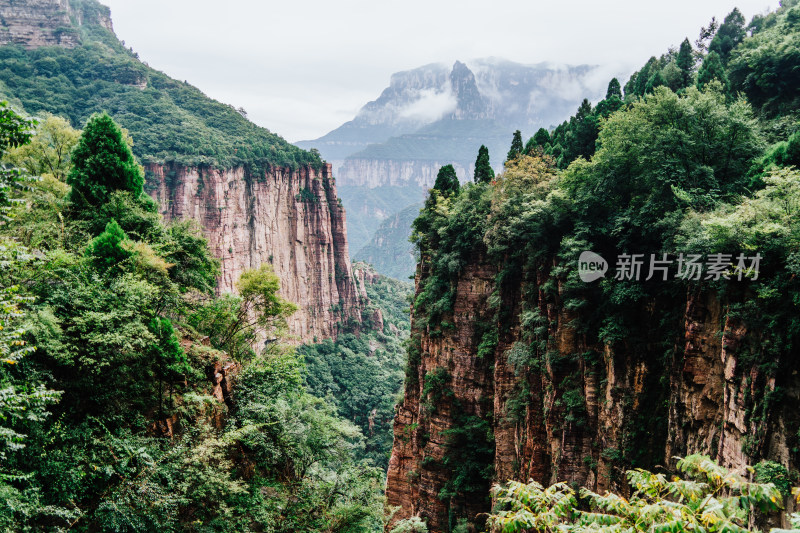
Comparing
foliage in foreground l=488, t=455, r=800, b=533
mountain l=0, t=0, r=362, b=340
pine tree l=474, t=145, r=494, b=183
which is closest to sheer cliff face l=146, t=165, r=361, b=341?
mountain l=0, t=0, r=362, b=340

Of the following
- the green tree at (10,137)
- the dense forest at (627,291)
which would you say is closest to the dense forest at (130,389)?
the green tree at (10,137)

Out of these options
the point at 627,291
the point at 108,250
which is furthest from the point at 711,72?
the point at 108,250

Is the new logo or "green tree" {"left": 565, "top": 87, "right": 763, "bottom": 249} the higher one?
"green tree" {"left": 565, "top": 87, "right": 763, "bottom": 249}

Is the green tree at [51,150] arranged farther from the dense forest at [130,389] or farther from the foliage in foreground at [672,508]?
the foliage in foreground at [672,508]

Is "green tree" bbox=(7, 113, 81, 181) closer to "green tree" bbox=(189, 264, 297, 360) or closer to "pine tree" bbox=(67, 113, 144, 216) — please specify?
"pine tree" bbox=(67, 113, 144, 216)

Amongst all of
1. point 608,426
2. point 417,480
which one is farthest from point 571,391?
point 417,480

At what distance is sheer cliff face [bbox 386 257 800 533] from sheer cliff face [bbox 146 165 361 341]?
39332mm

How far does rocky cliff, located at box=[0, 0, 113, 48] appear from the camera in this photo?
70312 millimetres

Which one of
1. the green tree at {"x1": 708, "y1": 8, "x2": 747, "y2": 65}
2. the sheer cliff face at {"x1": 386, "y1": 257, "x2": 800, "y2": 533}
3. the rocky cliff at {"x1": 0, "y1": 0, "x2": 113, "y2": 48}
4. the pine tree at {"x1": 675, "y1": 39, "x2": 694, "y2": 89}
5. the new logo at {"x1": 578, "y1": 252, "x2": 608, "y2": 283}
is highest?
the rocky cliff at {"x1": 0, "y1": 0, "x2": 113, "y2": 48}

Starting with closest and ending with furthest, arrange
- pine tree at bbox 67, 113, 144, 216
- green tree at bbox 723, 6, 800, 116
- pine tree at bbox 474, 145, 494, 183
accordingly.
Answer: pine tree at bbox 67, 113, 144, 216, green tree at bbox 723, 6, 800, 116, pine tree at bbox 474, 145, 494, 183

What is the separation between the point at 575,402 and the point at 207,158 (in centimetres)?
5918

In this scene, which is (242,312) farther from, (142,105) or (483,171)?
(142,105)

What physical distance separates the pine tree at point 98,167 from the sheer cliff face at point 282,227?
42188 millimetres

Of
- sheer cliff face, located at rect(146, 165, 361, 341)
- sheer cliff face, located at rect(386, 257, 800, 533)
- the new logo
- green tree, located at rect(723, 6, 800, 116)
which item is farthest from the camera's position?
sheer cliff face, located at rect(146, 165, 361, 341)
